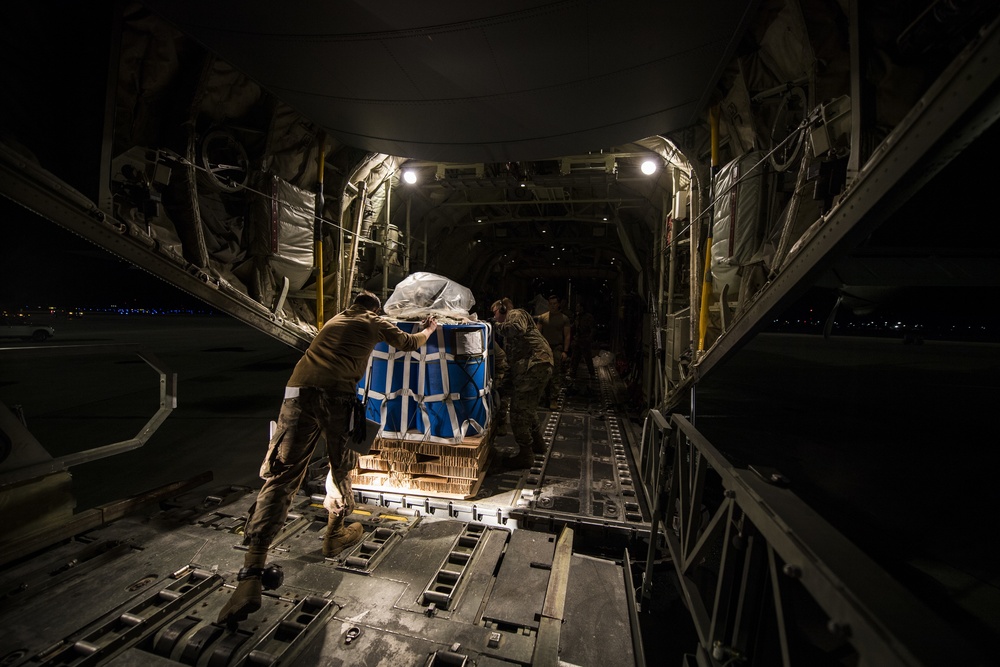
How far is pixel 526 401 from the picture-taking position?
5145mm

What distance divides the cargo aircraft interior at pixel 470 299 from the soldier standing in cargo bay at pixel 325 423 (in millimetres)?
374

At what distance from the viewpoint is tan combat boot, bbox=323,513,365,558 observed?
10.7ft

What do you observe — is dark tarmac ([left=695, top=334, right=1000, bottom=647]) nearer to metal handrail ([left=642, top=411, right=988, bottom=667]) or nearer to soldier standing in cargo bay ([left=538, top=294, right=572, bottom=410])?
metal handrail ([left=642, top=411, right=988, bottom=667])

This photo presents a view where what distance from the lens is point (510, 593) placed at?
9.34 feet

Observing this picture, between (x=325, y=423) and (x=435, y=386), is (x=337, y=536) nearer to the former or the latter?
(x=325, y=423)

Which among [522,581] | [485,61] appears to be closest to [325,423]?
[522,581]

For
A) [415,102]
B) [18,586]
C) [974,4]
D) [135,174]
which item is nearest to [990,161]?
[974,4]

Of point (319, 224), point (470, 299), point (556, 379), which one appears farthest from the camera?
point (556, 379)

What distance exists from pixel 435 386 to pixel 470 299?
54.1 inches

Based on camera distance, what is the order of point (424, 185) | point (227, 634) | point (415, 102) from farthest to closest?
point (424, 185) → point (415, 102) → point (227, 634)

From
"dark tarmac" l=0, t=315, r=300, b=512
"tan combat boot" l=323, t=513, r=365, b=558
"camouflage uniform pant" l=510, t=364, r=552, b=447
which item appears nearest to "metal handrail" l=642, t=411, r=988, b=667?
"camouflage uniform pant" l=510, t=364, r=552, b=447

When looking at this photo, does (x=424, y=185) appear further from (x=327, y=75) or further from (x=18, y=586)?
(x=18, y=586)

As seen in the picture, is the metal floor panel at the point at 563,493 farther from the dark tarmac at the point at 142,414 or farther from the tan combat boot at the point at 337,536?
the dark tarmac at the point at 142,414

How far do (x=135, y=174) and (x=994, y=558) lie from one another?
30.7 feet
